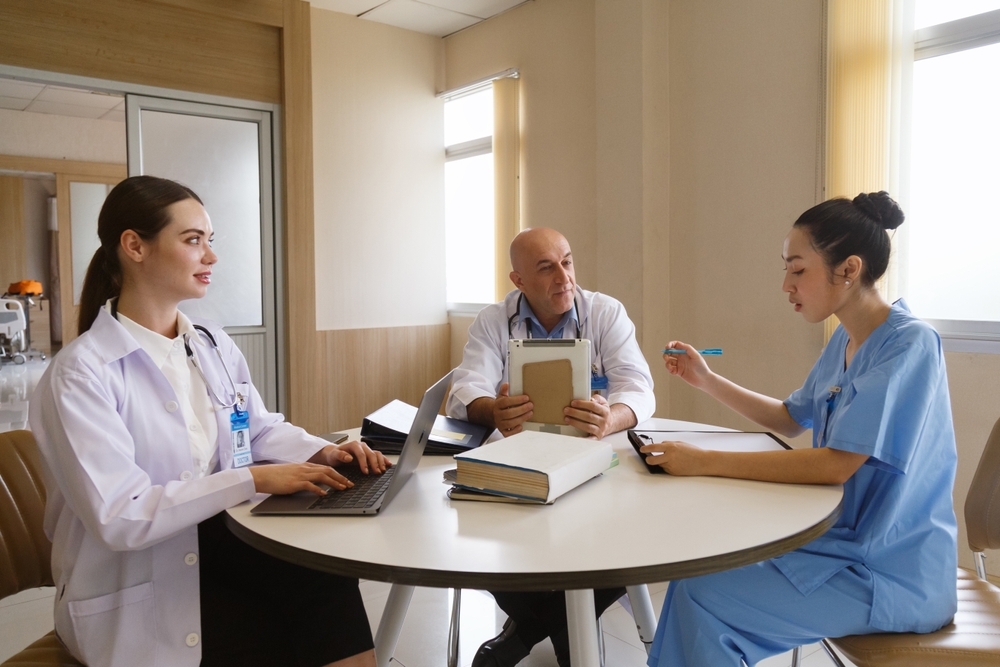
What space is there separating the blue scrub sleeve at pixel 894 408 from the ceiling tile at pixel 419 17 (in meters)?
4.50

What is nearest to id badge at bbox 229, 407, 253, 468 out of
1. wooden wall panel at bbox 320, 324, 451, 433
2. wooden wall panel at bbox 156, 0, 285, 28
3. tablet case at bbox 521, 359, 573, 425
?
tablet case at bbox 521, 359, 573, 425

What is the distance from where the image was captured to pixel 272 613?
4.92 ft

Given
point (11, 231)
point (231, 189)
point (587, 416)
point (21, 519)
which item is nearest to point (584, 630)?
point (587, 416)

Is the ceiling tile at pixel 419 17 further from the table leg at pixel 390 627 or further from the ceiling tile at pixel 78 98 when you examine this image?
the ceiling tile at pixel 78 98

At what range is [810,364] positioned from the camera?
11.3ft

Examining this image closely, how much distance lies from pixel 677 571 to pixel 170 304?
1.22 meters

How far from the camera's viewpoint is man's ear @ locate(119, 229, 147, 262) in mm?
1535

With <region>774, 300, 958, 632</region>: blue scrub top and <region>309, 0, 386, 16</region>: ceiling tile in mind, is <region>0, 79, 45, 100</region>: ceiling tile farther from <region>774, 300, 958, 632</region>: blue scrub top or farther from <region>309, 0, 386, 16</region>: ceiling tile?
<region>774, 300, 958, 632</region>: blue scrub top

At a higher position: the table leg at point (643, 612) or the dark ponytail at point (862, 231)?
the dark ponytail at point (862, 231)

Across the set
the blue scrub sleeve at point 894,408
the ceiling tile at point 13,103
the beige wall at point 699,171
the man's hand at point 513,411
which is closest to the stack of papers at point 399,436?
the man's hand at point 513,411

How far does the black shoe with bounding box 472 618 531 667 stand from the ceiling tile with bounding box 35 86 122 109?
8.17 metres

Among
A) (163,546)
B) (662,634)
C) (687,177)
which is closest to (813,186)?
(687,177)

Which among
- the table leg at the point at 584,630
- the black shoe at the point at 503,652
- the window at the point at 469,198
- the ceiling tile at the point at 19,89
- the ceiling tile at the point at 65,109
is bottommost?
the black shoe at the point at 503,652

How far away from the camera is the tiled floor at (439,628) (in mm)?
2359
